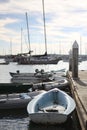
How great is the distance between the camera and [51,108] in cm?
1656

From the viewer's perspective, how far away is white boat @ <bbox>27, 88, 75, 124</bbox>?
1445cm

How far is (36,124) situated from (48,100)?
10.1ft

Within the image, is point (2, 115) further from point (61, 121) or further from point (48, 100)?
point (61, 121)

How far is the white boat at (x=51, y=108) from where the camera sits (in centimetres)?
1445

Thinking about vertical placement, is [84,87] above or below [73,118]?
above

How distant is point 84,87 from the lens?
18.7 metres

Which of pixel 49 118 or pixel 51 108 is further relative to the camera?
pixel 51 108

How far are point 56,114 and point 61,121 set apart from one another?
0.47 metres

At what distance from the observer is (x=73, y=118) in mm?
17219

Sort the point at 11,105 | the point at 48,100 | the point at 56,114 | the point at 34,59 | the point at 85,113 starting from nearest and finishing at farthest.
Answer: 1. the point at 85,113
2. the point at 56,114
3. the point at 48,100
4. the point at 11,105
5. the point at 34,59

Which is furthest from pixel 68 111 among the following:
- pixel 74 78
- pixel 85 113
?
pixel 74 78

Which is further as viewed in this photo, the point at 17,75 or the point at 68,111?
the point at 17,75

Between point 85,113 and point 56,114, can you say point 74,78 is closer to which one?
point 56,114

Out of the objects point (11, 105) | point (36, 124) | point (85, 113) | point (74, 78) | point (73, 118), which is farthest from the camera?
point (74, 78)
